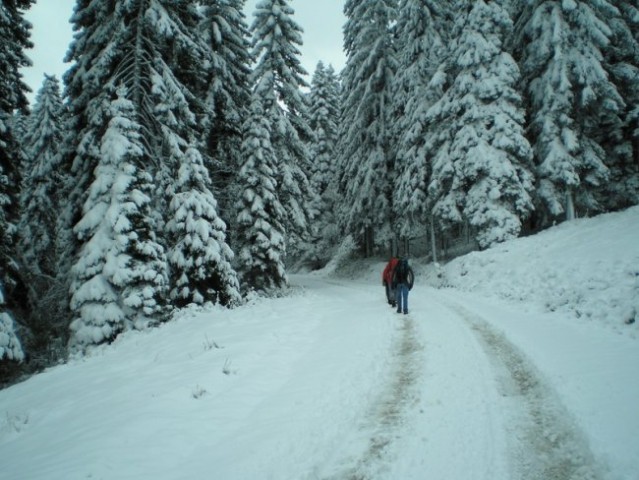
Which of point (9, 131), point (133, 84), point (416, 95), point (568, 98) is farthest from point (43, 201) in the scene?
point (568, 98)

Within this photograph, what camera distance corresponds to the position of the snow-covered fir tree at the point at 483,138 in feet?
60.0

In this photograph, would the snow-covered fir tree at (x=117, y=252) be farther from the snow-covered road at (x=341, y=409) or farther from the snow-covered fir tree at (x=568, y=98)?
the snow-covered fir tree at (x=568, y=98)

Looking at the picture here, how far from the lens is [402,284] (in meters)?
11.5

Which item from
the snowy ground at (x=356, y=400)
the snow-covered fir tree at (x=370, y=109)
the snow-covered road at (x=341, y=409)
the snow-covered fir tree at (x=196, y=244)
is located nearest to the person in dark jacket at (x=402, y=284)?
the snowy ground at (x=356, y=400)

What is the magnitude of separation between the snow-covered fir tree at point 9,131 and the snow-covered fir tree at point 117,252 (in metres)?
1.70

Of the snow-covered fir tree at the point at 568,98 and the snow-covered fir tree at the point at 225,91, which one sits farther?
the snow-covered fir tree at the point at 225,91

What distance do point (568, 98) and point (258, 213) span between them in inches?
651

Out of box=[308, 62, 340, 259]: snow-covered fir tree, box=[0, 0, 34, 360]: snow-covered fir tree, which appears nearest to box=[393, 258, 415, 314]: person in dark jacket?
box=[0, 0, 34, 360]: snow-covered fir tree

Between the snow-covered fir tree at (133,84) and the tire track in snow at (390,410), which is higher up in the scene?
the snow-covered fir tree at (133,84)

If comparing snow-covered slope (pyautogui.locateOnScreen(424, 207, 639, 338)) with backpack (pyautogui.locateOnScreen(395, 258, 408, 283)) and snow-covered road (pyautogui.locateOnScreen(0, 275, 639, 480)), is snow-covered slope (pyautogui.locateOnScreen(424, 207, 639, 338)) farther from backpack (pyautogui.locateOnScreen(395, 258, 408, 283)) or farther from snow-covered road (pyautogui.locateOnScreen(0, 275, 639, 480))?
backpack (pyautogui.locateOnScreen(395, 258, 408, 283))

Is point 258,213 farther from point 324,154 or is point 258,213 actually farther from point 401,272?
point 324,154

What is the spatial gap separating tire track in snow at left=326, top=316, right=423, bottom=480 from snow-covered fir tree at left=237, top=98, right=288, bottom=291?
39.1ft

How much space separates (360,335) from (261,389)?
3496 mm

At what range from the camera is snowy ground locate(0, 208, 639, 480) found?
3.82 m
